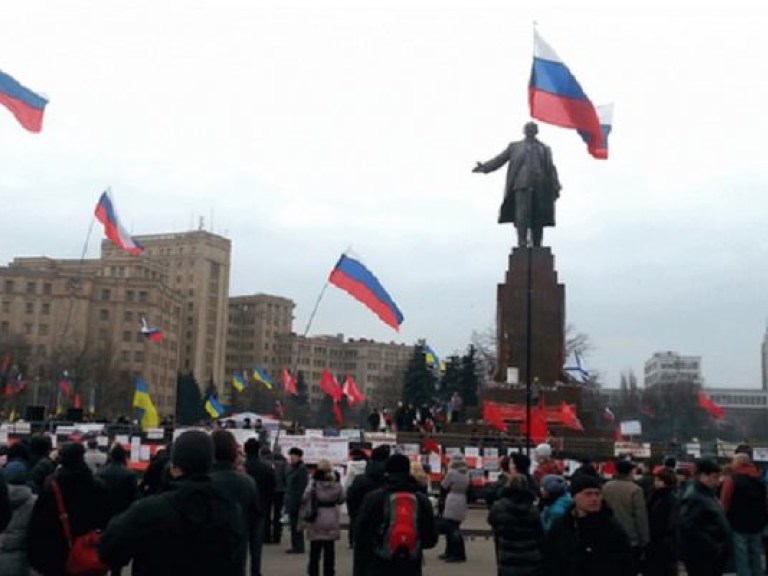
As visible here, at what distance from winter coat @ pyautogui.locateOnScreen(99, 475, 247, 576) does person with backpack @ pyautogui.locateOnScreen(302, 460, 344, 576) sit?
5.84 meters

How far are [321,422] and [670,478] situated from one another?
8693cm

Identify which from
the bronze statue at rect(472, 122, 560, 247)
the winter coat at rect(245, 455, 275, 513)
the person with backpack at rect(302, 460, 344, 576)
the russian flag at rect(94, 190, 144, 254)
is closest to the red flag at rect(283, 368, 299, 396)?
the bronze statue at rect(472, 122, 560, 247)

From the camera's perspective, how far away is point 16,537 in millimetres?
6457

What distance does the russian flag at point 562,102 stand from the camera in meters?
16.7

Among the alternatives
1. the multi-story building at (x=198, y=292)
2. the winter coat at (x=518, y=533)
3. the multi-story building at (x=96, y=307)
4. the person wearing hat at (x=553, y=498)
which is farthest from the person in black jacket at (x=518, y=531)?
the multi-story building at (x=198, y=292)

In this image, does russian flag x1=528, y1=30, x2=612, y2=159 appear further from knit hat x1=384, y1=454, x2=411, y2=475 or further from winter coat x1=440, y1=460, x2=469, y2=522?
knit hat x1=384, y1=454, x2=411, y2=475

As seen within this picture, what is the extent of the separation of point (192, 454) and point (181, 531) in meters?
0.38

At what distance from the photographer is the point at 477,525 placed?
16906 millimetres

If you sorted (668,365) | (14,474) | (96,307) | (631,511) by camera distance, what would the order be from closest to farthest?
1. (14,474)
2. (631,511)
3. (96,307)
4. (668,365)

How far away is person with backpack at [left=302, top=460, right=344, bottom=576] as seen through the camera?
33.4ft

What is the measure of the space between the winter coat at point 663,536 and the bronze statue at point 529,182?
1968cm

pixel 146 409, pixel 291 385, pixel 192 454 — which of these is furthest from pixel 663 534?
pixel 291 385

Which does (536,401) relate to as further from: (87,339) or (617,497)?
(87,339)

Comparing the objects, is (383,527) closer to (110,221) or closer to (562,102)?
(562,102)
